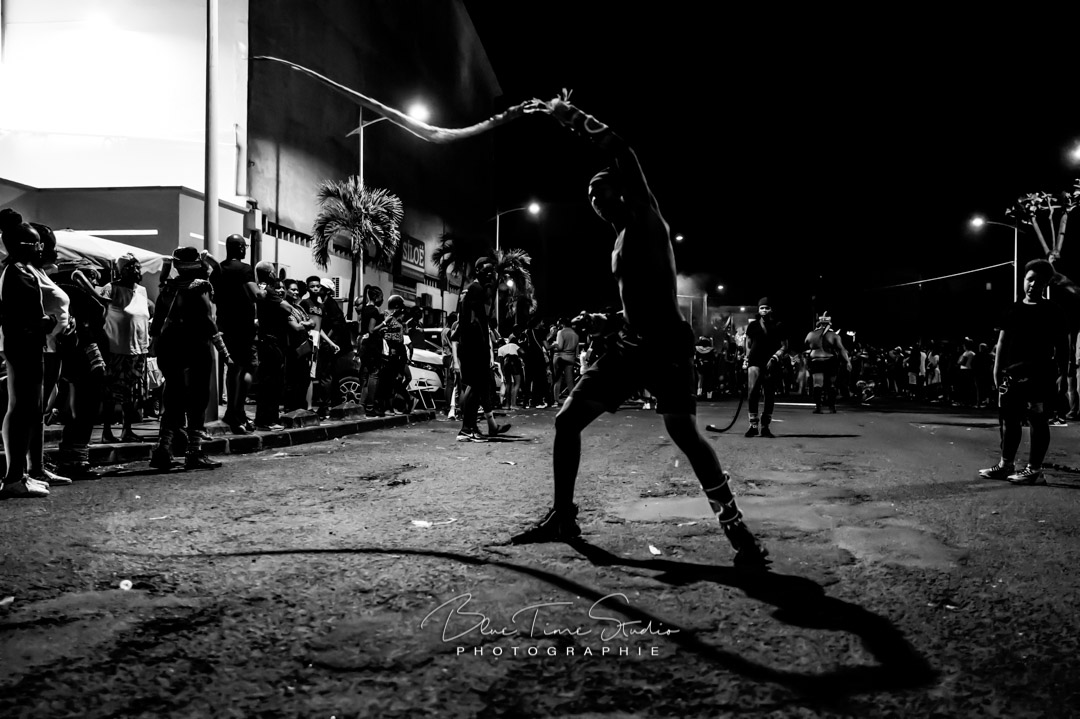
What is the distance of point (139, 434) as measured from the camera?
32.8ft

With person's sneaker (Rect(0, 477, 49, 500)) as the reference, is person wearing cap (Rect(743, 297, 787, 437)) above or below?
above

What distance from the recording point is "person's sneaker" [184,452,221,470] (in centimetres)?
744

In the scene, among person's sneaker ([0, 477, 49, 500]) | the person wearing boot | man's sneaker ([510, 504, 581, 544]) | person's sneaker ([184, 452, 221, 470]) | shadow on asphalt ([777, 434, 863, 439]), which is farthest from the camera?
shadow on asphalt ([777, 434, 863, 439])

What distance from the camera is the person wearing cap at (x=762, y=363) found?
1135cm

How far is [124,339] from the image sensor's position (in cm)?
922

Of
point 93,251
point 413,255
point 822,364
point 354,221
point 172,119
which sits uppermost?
point 172,119

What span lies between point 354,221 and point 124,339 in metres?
22.0

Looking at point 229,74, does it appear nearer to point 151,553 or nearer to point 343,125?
point 343,125

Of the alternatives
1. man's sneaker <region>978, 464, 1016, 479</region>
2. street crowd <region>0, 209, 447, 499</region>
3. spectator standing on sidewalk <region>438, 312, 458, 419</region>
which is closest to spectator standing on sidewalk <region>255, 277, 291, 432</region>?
street crowd <region>0, 209, 447, 499</region>

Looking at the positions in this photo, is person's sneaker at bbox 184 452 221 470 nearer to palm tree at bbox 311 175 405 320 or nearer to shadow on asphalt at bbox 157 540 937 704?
shadow on asphalt at bbox 157 540 937 704

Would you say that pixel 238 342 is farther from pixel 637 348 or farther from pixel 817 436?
pixel 817 436

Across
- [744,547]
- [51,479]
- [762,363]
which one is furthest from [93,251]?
Answer: [744,547]

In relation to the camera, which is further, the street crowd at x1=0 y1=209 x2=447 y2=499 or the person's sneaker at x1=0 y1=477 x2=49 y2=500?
the street crowd at x1=0 y1=209 x2=447 y2=499

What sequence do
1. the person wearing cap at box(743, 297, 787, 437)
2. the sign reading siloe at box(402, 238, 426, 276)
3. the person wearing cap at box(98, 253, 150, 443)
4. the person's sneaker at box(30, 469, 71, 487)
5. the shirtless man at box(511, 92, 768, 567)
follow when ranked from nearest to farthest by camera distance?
the shirtless man at box(511, 92, 768, 567)
the person's sneaker at box(30, 469, 71, 487)
the person wearing cap at box(98, 253, 150, 443)
the person wearing cap at box(743, 297, 787, 437)
the sign reading siloe at box(402, 238, 426, 276)
